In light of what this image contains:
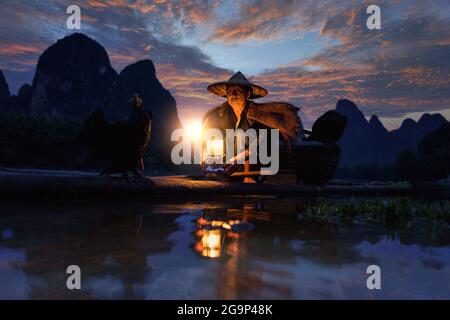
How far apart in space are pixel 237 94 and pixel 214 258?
9498 millimetres

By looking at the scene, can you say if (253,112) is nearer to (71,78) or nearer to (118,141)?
(118,141)

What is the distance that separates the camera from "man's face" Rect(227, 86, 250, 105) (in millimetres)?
11391

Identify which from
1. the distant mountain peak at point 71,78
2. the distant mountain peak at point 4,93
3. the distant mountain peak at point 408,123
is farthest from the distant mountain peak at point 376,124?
the distant mountain peak at point 4,93

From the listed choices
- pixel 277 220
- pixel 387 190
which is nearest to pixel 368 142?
pixel 387 190

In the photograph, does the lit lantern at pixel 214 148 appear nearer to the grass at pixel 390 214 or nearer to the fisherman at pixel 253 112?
the fisherman at pixel 253 112

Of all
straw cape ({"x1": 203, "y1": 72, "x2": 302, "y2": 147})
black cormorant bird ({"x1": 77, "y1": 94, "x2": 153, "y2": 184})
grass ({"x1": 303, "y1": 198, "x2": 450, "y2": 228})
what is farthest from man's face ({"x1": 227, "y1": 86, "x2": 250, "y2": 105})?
grass ({"x1": 303, "y1": 198, "x2": 450, "y2": 228})

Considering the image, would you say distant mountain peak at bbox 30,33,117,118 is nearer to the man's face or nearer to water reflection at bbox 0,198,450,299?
the man's face

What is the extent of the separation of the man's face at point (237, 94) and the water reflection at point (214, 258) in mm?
7674

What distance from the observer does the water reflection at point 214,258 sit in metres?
1.91

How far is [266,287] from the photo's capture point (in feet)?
6.41

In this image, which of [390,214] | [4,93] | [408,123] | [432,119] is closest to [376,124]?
[408,123]

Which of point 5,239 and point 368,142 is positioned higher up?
point 368,142
